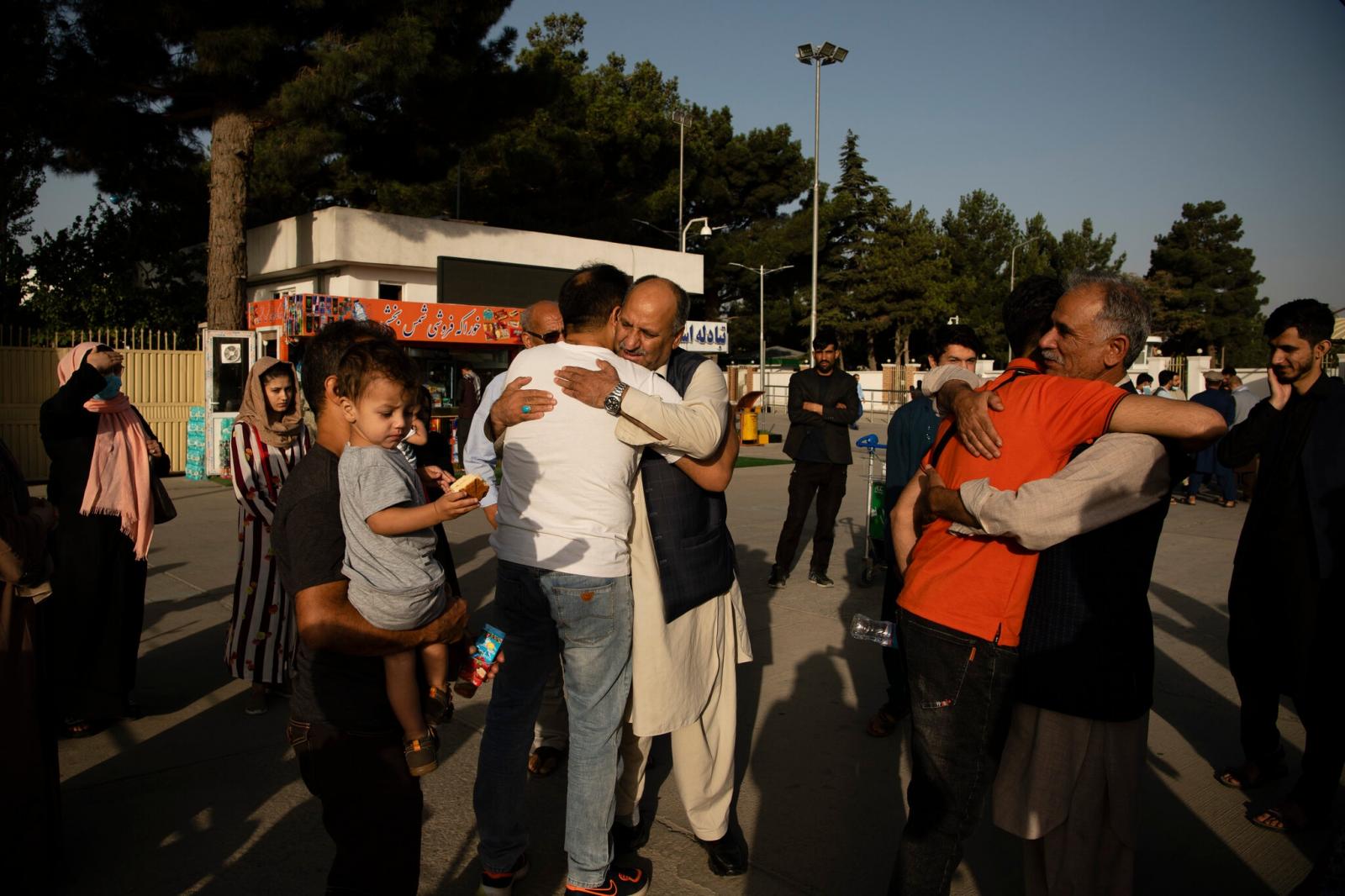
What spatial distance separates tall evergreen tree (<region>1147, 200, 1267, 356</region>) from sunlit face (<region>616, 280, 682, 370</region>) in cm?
6025

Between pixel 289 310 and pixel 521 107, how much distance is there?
6171 mm

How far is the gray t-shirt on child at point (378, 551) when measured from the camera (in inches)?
84.7

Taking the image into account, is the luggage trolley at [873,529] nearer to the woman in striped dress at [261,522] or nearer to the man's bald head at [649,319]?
the woman in striped dress at [261,522]

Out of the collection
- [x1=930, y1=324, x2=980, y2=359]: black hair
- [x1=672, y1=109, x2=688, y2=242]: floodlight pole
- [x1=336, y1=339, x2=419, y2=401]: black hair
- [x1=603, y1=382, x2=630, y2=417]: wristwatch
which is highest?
[x1=672, y1=109, x2=688, y2=242]: floodlight pole

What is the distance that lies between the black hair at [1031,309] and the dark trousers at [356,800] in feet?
7.09

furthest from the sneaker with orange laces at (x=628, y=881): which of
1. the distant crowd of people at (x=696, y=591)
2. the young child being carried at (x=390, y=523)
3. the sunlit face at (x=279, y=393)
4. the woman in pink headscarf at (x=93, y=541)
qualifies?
the woman in pink headscarf at (x=93, y=541)

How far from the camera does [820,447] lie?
6871 millimetres

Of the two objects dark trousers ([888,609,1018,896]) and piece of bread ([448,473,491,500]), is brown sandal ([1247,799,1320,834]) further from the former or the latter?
piece of bread ([448,473,491,500])

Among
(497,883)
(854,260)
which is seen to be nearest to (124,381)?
(497,883)

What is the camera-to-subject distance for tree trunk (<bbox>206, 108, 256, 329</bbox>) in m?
14.7

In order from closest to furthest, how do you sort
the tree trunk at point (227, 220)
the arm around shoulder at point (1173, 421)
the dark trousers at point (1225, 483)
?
the arm around shoulder at point (1173, 421)
the dark trousers at point (1225, 483)
the tree trunk at point (227, 220)

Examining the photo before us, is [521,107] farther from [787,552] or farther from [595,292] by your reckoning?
[595,292]

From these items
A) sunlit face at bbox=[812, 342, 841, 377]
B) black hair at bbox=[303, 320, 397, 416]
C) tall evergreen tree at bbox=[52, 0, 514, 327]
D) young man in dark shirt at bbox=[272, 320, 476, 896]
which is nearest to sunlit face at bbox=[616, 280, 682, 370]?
black hair at bbox=[303, 320, 397, 416]

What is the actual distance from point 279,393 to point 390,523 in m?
2.48
